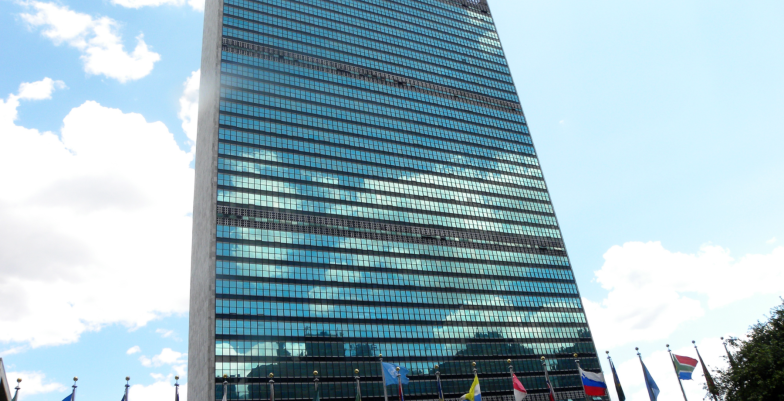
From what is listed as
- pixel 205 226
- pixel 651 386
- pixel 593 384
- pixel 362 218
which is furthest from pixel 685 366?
pixel 205 226

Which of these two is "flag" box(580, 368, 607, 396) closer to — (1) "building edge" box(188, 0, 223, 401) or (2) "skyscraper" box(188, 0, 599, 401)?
(2) "skyscraper" box(188, 0, 599, 401)

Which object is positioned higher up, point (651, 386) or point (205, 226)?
point (205, 226)

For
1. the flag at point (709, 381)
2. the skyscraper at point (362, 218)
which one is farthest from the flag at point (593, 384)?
the skyscraper at point (362, 218)

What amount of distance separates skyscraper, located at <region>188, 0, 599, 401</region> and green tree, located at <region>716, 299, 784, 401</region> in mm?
55136

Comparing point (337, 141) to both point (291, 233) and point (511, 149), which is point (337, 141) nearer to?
point (291, 233)

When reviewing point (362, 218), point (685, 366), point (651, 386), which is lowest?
point (651, 386)

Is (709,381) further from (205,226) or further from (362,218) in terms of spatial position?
(205,226)

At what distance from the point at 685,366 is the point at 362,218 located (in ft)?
245

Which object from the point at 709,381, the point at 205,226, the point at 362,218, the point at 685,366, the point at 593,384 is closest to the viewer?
the point at 593,384

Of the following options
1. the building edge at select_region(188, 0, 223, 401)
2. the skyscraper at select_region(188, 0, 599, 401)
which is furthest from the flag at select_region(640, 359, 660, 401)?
the building edge at select_region(188, 0, 223, 401)

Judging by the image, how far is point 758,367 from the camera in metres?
63.2

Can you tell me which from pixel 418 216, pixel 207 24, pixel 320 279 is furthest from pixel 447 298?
pixel 207 24

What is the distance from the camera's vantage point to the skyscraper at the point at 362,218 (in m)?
103

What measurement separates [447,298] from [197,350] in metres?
52.7
